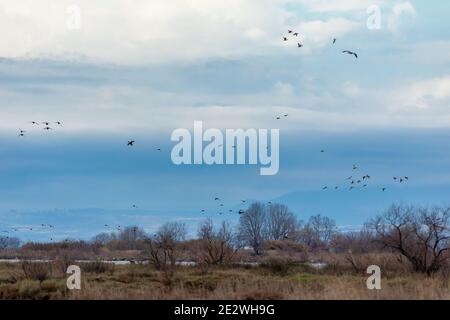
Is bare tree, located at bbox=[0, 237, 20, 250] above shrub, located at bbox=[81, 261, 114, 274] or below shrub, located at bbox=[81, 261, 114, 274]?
above

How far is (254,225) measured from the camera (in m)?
102

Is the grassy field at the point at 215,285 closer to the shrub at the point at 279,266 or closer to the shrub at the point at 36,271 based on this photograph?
the shrub at the point at 279,266

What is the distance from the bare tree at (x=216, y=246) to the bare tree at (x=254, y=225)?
28.0 metres

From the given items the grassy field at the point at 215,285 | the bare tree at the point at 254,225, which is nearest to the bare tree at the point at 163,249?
the grassy field at the point at 215,285

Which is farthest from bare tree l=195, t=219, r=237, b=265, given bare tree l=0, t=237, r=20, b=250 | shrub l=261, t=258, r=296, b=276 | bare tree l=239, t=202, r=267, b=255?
bare tree l=0, t=237, r=20, b=250

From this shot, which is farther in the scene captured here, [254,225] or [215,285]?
[254,225]

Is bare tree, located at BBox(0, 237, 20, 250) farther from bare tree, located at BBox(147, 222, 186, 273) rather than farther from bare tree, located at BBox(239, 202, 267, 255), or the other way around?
bare tree, located at BBox(147, 222, 186, 273)

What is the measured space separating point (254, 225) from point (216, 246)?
5076cm

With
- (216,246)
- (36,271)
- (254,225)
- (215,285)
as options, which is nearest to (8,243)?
(254,225)

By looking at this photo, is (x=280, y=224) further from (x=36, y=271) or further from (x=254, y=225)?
(x=36, y=271)

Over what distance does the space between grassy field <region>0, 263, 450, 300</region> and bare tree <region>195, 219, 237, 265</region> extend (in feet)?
15.2

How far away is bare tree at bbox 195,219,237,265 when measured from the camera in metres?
50.2
